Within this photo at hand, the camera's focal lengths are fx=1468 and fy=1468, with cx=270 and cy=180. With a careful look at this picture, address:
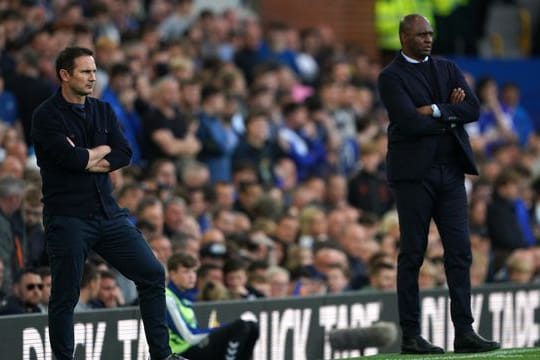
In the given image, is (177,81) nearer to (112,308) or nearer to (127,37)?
(127,37)

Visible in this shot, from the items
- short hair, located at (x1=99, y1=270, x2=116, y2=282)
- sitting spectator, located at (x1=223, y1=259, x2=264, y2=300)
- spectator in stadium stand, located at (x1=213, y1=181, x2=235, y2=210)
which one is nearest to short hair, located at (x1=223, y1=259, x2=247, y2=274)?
sitting spectator, located at (x1=223, y1=259, x2=264, y2=300)

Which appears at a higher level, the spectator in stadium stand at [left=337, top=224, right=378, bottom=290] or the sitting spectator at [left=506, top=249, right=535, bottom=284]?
the spectator in stadium stand at [left=337, top=224, right=378, bottom=290]

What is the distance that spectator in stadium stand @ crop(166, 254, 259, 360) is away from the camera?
33.2ft

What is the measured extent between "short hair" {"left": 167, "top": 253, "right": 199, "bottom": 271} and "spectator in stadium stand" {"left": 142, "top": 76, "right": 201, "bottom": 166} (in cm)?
418

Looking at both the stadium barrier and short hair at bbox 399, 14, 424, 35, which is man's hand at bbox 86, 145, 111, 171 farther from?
short hair at bbox 399, 14, 424, 35

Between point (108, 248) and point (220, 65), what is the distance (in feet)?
27.7

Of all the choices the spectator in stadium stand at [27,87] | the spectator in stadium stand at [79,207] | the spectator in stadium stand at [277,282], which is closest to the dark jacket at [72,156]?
the spectator in stadium stand at [79,207]

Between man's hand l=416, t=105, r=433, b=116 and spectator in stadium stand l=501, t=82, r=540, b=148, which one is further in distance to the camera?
spectator in stadium stand l=501, t=82, r=540, b=148

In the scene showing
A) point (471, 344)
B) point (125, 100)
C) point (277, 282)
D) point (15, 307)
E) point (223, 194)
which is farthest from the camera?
point (125, 100)

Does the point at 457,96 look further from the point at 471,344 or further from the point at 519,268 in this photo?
the point at 519,268

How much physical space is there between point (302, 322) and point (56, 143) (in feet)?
12.6

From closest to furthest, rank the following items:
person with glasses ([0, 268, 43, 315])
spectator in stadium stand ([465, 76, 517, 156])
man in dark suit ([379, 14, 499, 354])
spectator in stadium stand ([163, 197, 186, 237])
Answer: man in dark suit ([379, 14, 499, 354]) < person with glasses ([0, 268, 43, 315]) < spectator in stadium stand ([163, 197, 186, 237]) < spectator in stadium stand ([465, 76, 517, 156])

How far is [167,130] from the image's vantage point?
48.2 ft

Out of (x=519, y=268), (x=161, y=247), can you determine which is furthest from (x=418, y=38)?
(x=519, y=268)
